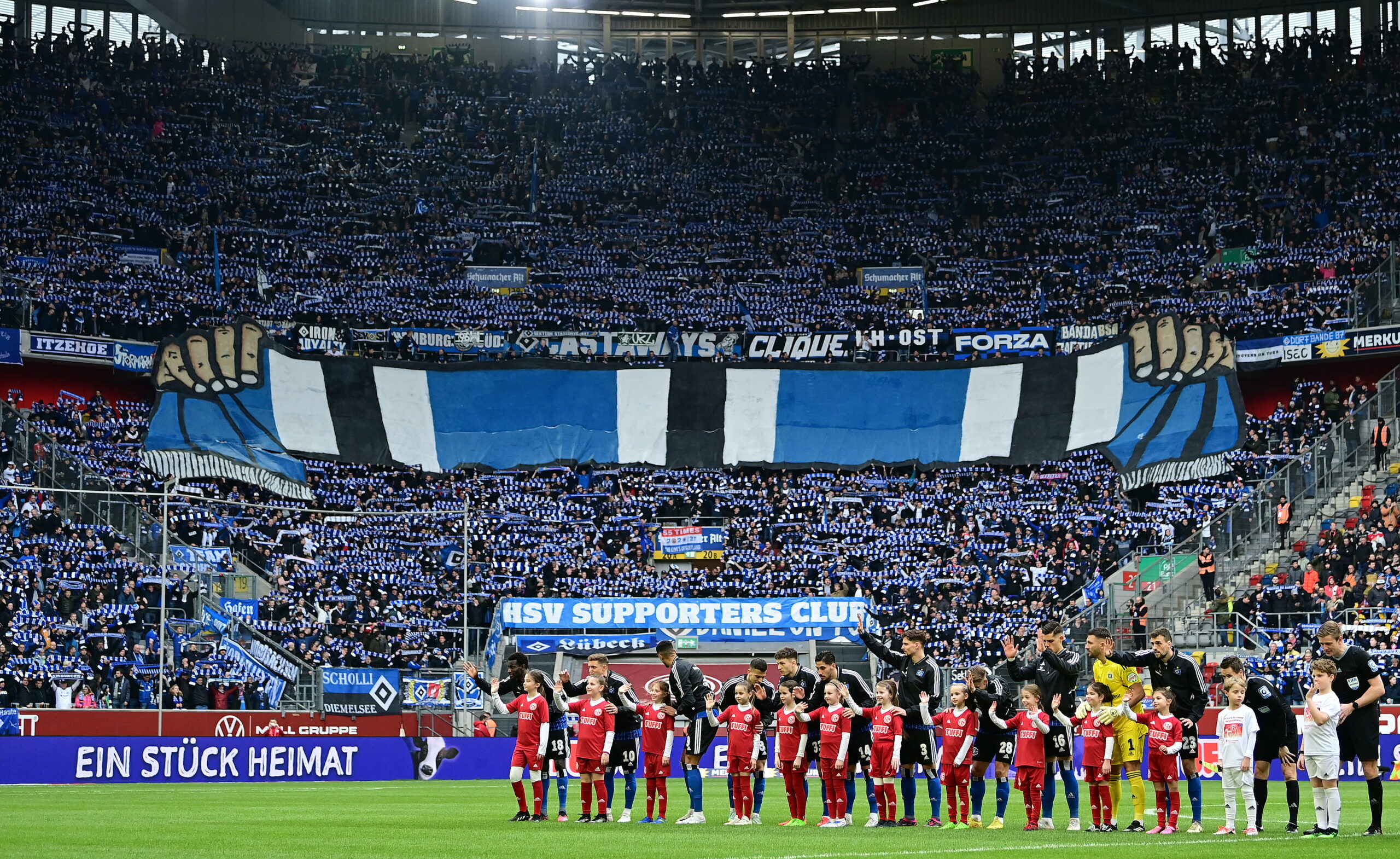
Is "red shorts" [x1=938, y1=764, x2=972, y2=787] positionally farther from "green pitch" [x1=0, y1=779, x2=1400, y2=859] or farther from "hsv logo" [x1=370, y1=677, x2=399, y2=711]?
"hsv logo" [x1=370, y1=677, x2=399, y2=711]

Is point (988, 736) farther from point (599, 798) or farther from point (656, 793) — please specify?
point (599, 798)

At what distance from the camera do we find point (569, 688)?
69.4 ft

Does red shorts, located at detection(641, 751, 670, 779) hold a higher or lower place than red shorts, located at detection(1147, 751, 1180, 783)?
lower

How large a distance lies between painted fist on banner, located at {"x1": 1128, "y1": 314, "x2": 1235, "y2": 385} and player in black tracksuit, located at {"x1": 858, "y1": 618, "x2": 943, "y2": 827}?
3495 cm

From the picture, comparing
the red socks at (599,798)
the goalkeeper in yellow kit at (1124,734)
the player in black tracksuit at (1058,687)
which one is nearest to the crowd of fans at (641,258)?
the red socks at (599,798)

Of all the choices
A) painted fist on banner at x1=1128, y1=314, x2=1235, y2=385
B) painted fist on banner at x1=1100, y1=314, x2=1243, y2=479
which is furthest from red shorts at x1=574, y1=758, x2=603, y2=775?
painted fist on banner at x1=1128, y1=314, x2=1235, y2=385

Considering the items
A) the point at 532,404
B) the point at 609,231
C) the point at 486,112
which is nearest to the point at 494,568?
the point at 532,404

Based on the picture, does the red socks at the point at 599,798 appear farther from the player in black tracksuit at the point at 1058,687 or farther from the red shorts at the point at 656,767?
the player in black tracksuit at the point at 1058,687

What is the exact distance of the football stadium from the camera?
21656 mm

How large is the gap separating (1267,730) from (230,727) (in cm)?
2564

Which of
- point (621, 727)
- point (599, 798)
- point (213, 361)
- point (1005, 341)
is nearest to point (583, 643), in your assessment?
point (213, 361)

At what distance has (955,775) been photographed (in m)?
20.3

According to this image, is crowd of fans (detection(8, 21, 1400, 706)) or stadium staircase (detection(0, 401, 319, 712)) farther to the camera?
crowd of fans (detection(8, 21, 1400, 706))

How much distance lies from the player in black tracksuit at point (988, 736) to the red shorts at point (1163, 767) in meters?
1.82
